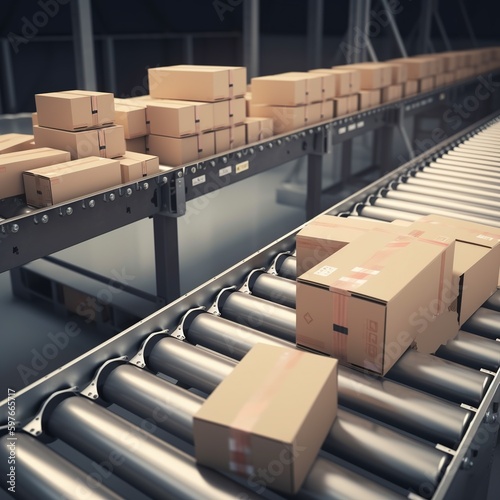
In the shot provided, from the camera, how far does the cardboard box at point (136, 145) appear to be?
14.9ft

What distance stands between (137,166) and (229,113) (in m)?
1.23

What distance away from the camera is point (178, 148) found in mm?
4348

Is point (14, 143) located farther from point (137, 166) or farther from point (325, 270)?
point (325, 270)

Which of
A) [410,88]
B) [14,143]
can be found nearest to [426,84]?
[410,88]

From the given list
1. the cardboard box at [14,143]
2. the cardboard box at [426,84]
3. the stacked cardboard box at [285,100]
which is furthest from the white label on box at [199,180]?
the cardboard box at [426,84]

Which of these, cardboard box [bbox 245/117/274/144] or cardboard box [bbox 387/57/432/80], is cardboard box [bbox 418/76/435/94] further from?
cardboard box [bbox 245/117/274/144]

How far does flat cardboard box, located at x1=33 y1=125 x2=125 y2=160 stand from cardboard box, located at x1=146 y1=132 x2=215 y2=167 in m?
0.38

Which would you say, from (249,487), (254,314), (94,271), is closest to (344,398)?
(249,487)

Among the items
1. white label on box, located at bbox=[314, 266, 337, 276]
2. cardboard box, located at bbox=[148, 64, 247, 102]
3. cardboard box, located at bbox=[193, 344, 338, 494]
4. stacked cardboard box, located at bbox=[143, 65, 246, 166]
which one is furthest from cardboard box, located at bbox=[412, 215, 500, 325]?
Result: cardboard box, located at bbox=[148, 64, 247, 102]

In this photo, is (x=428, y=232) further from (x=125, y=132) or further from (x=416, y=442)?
(x=125, y=132)

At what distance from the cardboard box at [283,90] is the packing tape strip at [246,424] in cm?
421

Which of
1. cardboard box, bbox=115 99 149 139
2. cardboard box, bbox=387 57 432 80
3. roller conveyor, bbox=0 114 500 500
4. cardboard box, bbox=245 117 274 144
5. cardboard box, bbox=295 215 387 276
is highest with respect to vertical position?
cardboard box, bbox=387 57 432 80

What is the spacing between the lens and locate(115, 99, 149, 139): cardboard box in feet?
14.2

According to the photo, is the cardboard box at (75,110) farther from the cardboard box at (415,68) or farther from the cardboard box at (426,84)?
the cardboard box at (426,84)
